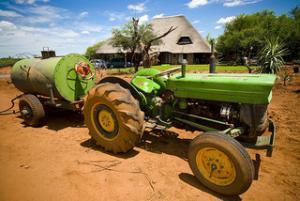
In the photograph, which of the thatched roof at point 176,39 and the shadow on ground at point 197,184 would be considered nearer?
the shadow on ground at point 197,184

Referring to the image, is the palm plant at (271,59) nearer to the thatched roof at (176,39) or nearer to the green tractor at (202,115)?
the green tractor at (202,115)

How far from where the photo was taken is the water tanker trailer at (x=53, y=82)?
516cm

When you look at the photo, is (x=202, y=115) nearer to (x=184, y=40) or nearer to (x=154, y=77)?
(x=154, y=77)

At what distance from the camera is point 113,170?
11.0 ft

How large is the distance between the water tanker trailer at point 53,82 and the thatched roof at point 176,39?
24270mm

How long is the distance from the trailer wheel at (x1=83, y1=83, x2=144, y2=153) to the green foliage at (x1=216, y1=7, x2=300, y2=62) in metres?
25.9

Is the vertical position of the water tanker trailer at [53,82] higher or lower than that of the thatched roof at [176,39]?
lower

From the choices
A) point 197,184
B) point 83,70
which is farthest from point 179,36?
point 197,184

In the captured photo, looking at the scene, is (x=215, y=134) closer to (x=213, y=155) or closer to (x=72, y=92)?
(x=213, y=155)

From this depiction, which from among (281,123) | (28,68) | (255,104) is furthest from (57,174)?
(281,123)

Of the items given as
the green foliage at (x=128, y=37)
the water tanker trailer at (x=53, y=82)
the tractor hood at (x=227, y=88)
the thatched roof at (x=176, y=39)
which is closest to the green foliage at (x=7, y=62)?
the thatched roof at (x=176, y=39)

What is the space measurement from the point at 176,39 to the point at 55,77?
1190 inches

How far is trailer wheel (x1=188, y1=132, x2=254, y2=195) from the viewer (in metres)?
2.50

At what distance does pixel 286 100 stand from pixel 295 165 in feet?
16.2
